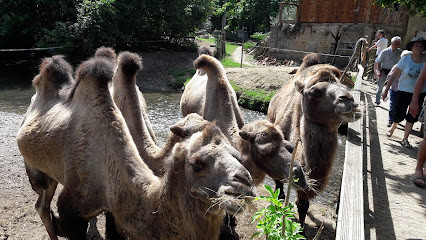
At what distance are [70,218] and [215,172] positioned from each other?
1765 mm

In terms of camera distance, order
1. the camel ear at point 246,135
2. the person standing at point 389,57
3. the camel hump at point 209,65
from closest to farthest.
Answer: the camel ear at point 246,135 → the camel hump at point 209,65 → the person standing at point 389,57

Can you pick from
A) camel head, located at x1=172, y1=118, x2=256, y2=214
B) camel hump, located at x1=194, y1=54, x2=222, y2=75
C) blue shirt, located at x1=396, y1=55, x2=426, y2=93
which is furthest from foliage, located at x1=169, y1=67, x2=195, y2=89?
Result: camel head, located at x1=172, y1=118, x2=256, y2=214

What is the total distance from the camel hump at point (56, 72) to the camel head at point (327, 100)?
3323mm

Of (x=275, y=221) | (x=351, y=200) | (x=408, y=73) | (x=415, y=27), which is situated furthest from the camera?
(x=415, y=27)

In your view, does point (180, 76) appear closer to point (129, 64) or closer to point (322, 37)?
point (322, 37)

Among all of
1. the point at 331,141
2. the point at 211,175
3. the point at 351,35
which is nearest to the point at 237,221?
the point at 331,141

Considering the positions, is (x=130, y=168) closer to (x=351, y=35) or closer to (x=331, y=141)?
(x=331, y=141)

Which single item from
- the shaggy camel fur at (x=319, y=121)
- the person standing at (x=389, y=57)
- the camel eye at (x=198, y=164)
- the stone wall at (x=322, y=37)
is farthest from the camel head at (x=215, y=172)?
the stone wall at (x=322, y=37)

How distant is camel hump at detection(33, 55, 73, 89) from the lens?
4.21 meters

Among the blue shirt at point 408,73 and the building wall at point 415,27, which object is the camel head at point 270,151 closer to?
the blue shirt at point 408,73

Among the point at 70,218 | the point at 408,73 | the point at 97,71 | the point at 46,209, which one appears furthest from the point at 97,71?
the point at 408,73

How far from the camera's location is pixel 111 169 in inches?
117

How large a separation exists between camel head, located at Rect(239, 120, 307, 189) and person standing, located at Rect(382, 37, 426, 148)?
4.15m

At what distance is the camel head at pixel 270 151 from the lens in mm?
3482
